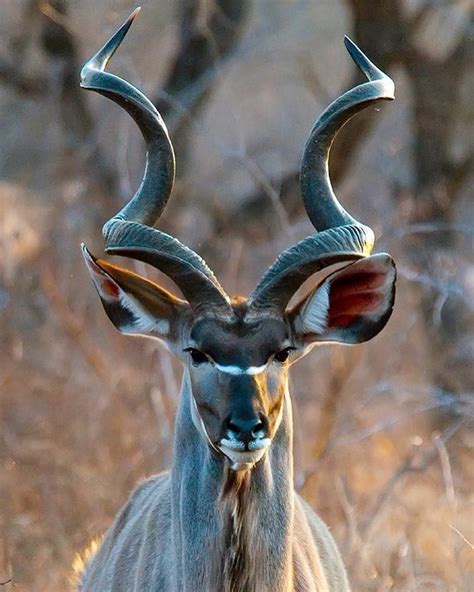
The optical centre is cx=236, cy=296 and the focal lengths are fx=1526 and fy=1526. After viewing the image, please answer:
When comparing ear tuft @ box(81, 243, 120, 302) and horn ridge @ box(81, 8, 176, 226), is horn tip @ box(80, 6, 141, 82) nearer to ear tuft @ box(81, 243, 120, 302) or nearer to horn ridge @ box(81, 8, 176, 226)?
horn ridge @ box(81, 8, 176, 226)

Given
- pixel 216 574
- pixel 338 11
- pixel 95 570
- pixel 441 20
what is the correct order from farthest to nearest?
pixel 338 11, pixel 441 20, pixel 95 570, pixel 216 574

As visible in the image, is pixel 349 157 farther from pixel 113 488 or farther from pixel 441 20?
pixel 113 488

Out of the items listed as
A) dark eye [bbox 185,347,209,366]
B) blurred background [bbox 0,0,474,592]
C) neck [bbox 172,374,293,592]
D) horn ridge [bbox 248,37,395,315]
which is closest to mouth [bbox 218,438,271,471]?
neck [bbox 172,374,293,592]

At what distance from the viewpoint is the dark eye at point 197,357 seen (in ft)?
16.1

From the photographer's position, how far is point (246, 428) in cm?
458

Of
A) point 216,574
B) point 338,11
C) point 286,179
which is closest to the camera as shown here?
point 216,574

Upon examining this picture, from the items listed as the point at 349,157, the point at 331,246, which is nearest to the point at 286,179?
the point at 349,157

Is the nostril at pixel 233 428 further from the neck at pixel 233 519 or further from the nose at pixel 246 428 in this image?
the neck at pixel 233 519

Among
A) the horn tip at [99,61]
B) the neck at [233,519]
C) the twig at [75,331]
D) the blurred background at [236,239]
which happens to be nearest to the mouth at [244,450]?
the neck at [233,519]

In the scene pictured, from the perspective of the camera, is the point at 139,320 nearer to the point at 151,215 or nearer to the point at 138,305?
the point at 138,305

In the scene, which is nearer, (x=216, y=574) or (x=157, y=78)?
(x=216, y=574)

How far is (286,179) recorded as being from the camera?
13023 millimetres

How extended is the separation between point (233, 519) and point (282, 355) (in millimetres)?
554

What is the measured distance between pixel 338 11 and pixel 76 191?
4.64m
